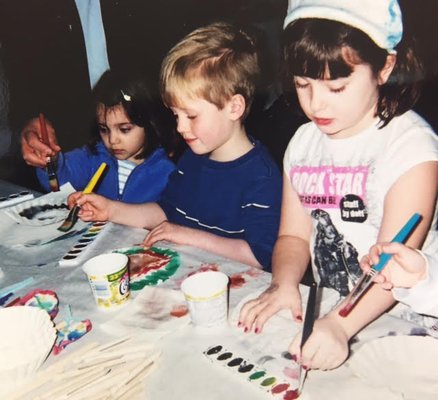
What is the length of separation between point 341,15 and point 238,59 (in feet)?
1.37

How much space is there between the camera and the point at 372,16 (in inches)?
35.0

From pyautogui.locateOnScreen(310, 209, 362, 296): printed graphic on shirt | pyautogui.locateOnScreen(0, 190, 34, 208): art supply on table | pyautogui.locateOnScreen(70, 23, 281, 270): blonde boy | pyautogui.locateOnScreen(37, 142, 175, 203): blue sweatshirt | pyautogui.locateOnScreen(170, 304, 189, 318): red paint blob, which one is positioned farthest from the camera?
pyautogui.locateOnScreen(37, 142, 175, 203): blue sweatshirt

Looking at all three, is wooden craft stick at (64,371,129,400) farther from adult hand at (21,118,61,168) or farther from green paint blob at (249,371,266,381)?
adult hand at (21,118,61,168)

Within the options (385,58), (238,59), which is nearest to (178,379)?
(385,58)

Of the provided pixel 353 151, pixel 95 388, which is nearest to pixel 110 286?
pixel 95 388

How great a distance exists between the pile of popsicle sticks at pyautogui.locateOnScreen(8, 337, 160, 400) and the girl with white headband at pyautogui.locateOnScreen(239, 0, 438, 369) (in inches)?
7.1

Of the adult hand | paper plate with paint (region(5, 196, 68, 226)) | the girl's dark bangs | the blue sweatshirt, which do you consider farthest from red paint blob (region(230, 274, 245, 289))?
the adult hand

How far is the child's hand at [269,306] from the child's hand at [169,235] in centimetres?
30

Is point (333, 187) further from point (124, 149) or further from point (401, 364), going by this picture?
point (124, 149)

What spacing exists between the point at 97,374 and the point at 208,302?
197 millimetres

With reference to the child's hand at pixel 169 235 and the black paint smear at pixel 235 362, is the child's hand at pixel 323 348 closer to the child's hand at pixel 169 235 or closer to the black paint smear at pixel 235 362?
the black paint smear at pixel 235 362

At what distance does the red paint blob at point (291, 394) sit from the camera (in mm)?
646

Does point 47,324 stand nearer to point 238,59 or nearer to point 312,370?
point 312,370

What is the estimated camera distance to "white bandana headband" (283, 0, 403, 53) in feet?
2.92
